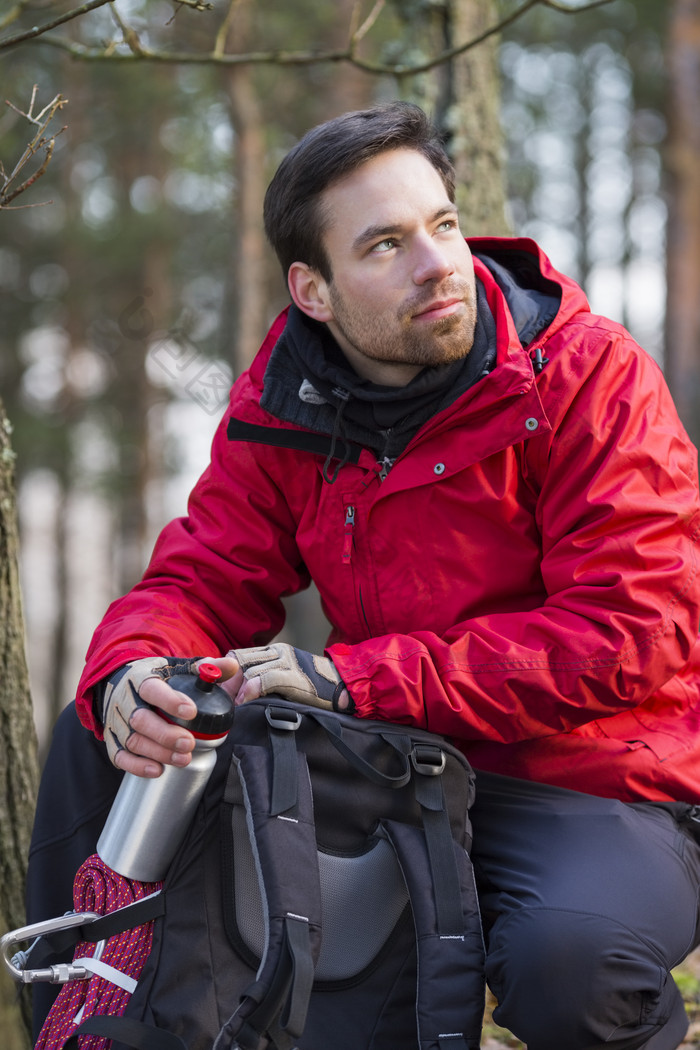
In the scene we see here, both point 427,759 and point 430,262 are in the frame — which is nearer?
point 427,759

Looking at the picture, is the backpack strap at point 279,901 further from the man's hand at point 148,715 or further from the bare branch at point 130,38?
the bare branch at point 130,38

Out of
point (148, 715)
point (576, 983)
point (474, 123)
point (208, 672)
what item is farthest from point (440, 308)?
point (474, 123)

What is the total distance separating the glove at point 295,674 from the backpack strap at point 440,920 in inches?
8.9

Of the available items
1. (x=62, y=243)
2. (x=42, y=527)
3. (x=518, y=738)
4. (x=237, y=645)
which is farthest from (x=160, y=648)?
Answer: (x=42, y=527)

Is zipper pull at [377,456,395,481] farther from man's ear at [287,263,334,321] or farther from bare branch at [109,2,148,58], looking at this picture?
bare branch at [109,2,148,58]

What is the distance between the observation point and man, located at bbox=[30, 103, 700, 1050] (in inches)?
77.9

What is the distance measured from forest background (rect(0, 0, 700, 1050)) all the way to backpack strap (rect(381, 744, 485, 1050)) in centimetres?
244

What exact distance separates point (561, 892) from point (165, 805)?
80cm

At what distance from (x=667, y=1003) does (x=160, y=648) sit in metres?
1.30

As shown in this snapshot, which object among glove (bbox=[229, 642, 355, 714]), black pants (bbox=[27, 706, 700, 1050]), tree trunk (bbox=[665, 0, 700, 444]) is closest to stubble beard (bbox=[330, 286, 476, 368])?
glove (bbox=[229, 642, 355, 714])

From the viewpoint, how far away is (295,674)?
2.06 meters

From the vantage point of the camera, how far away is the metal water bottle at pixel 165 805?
1.92 m

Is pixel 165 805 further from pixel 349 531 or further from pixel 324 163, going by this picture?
pixel 324 163

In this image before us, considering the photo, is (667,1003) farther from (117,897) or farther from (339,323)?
(339,323)
